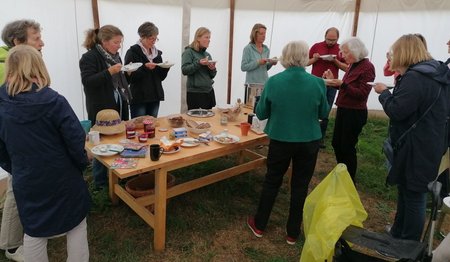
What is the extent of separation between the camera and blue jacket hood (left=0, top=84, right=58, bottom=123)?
1.68 metres

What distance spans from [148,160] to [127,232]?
91cm

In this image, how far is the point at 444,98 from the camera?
7.27ft

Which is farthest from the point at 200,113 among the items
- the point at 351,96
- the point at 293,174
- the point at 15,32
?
the point at 15,32

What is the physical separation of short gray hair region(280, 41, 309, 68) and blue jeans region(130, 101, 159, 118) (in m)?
1.91

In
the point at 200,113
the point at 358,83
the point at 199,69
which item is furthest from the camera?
the point at 199,69

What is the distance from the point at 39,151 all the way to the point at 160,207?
1.03m

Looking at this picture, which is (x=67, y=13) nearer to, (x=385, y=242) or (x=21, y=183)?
(x=21, y=183)

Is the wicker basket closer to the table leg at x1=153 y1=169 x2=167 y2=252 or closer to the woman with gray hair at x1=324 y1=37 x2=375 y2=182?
the table leg at x1=153 y1=169 x2=167 y2=252

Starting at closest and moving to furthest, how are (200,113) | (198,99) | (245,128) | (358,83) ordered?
(245,128) → (358,83) → (200,113) → (198,99)

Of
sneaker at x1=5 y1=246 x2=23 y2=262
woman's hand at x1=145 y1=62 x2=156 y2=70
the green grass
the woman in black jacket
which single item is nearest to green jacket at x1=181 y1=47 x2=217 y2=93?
woman's hand at x1=145 y1=62 x2=156 y2=70

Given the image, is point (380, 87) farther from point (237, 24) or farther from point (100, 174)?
point (237, 24)

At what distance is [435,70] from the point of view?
2.18 metres

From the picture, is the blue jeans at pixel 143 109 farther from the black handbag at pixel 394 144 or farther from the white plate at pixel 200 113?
the black handbag at pixel 394 144

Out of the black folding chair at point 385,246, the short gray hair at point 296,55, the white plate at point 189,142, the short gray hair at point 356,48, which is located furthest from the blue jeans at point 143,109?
the black folding chair at point 385,246
